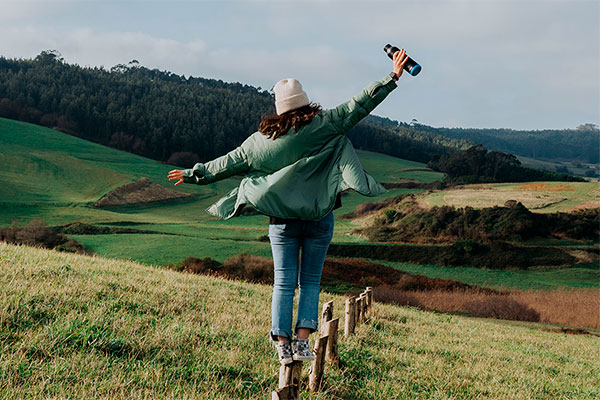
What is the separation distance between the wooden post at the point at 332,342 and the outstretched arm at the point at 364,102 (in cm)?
207

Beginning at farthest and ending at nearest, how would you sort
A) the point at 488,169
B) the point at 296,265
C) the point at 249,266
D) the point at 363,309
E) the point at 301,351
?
the point at 488,169 < the point at 249,266 < the point at 363,309 < the point at 296,265 < the point at 301,351

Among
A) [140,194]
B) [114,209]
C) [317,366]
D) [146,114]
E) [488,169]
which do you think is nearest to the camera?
[317,366]

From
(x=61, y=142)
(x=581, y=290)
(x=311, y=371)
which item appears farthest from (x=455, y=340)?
(x=61, y=142)

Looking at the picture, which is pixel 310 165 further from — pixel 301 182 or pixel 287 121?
pixel 287 121

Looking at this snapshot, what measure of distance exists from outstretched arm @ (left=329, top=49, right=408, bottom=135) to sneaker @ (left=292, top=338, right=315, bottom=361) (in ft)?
6.57

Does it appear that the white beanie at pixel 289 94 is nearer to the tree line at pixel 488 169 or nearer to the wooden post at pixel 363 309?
the wooden post at pixel 363 309

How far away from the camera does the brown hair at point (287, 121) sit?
441cm

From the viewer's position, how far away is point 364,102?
4402 millimetres

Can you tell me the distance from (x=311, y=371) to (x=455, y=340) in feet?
21.9

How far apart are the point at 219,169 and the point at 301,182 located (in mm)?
911

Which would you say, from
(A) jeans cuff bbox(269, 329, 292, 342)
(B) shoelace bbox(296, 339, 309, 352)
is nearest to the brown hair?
(A) jeans cuff bbox(269, 329, 292, 342)

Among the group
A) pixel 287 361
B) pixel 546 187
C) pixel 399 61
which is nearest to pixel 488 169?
pixel 546 187

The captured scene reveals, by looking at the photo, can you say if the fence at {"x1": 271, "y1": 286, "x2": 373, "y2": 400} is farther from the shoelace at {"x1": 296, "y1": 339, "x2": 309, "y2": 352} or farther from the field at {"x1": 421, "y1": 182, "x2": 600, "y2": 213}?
the field at {"x1": 421, "y1": 182, "x2": 600, "y2": 213}

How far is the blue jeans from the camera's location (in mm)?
4441
